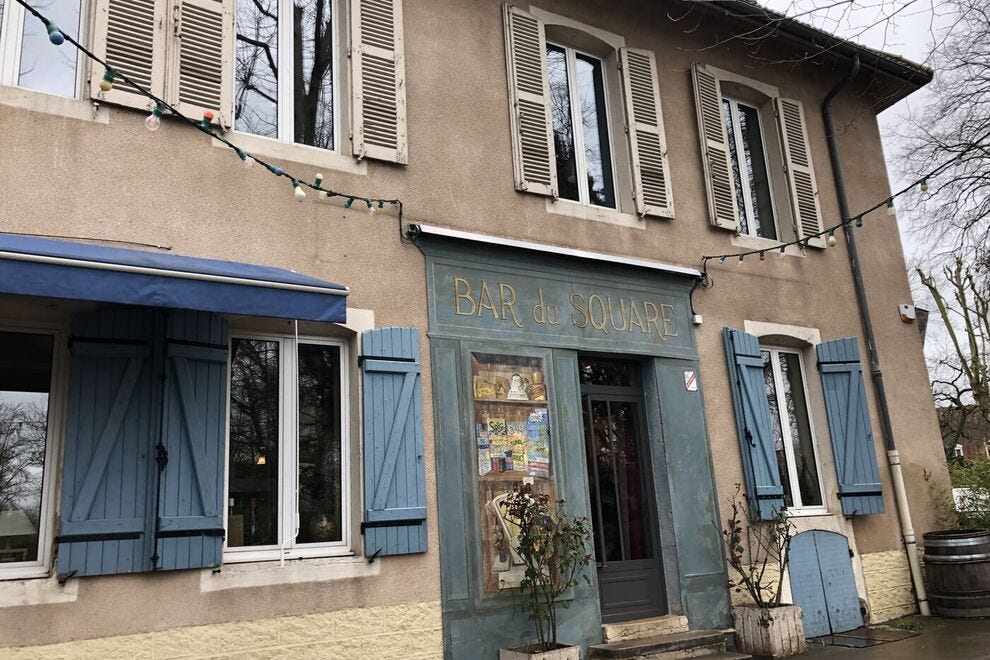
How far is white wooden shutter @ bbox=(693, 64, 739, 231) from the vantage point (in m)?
8.45

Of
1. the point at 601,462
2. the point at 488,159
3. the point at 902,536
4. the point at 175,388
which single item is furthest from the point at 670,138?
the point at 175,388

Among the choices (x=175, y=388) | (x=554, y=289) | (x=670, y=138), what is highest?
(x=670, y=138)

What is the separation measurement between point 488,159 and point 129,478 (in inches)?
151

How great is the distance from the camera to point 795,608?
702 cm

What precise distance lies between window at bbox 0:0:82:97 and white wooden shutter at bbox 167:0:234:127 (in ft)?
2.10

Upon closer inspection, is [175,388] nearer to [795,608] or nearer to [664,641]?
[664,641]

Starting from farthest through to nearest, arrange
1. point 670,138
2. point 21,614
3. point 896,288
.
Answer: point 896,288 → point 670,138 → point 21,614

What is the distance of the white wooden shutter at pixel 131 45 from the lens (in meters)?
5.45

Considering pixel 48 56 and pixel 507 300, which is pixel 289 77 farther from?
pixel 507 300

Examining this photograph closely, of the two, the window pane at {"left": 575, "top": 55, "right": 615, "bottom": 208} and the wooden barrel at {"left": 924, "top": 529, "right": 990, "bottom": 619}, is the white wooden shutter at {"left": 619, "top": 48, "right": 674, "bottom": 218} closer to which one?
the window pane at {"left": 575, "top": 55, "right": 615, "bottom": 208}

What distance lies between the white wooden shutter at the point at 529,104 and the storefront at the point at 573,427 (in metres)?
0.72

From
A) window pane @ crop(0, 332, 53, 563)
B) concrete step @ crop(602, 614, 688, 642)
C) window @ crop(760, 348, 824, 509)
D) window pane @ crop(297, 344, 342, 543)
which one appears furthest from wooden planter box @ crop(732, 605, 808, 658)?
window pane @ crop(0, 332, 53, 563)

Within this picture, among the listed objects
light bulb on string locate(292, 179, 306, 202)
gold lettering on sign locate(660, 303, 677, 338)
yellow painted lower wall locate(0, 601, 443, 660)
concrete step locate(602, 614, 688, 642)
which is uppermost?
light bulb on string locate(292, 179, 306, 202)

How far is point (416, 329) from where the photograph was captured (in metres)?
6.23
